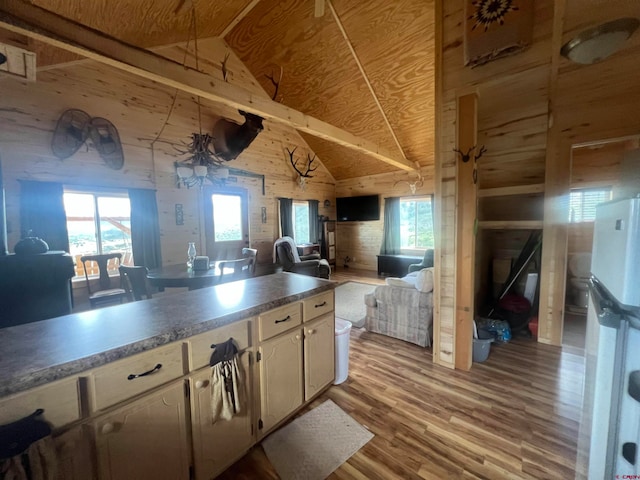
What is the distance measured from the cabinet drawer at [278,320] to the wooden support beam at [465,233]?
156 cm

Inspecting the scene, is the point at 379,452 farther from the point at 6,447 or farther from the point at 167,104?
the point at 167,104

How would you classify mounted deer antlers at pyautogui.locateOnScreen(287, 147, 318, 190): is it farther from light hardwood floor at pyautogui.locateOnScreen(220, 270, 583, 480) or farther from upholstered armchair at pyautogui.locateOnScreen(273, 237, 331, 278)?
light hardwood floor at pyautogui.locateOnScreen(220, 270, 583, 480)

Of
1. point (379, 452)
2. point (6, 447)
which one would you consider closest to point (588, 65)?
point (379, 452)

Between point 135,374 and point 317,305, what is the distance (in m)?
1.12

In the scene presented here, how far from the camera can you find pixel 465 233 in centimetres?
228

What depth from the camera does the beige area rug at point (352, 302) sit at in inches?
146

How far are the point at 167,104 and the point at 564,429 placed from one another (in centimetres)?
631

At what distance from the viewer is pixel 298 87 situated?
16.7 feet

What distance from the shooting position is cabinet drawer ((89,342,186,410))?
0.95m

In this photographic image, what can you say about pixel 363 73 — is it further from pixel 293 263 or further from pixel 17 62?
pixel 17 62

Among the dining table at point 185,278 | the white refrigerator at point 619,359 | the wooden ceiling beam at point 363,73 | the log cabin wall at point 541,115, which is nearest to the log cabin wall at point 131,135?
the dining table at point 185,278

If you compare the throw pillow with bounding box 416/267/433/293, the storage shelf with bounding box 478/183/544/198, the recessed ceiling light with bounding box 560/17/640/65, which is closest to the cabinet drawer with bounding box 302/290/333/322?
the throw pillow with bounding box 416/267/433/293

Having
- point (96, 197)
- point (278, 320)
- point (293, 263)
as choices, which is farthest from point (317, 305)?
point (96, 197)

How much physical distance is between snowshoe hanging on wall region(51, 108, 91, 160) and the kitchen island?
3513 millimetres
